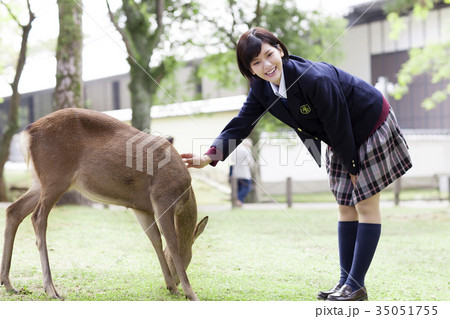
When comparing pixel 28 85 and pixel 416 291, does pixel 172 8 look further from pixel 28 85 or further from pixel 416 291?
pixel 416 291

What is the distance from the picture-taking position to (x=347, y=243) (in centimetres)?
227

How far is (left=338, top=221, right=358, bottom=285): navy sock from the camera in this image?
89.0 inches

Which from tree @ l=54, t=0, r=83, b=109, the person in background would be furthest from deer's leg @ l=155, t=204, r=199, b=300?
the person in background

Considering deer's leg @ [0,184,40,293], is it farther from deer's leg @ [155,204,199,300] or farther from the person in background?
the person in background

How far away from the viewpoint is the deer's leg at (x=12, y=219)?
222cm

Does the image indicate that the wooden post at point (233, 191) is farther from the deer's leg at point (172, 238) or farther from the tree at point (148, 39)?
the deer's leg at point (172, 238)

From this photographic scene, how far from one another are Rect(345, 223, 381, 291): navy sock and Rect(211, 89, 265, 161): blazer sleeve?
0.67m

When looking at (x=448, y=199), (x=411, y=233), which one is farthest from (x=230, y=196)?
(x=448, y=199)

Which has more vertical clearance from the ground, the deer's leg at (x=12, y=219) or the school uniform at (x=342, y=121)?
the school uniform at (x=342, y=121)

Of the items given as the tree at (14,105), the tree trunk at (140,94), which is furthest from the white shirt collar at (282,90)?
the tree at (14,105)

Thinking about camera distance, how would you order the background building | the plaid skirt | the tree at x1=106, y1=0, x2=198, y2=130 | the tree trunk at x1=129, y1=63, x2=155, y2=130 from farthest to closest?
the background building → the tree at x1=106, y1=0, x2=198, y2=130 → the tree trunk at x1=129, y1=63, x2=155, y2=130 → the plaid skirt

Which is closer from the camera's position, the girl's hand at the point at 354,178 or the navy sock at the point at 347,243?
the girl's hand at the point at 354,178

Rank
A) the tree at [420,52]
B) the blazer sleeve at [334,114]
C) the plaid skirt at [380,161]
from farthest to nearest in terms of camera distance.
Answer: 1. the tree at [420,52]
2. the plaid skirt at [380,161]
3. the blazer sleeve at [334,114]

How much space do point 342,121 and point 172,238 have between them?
855 mm
